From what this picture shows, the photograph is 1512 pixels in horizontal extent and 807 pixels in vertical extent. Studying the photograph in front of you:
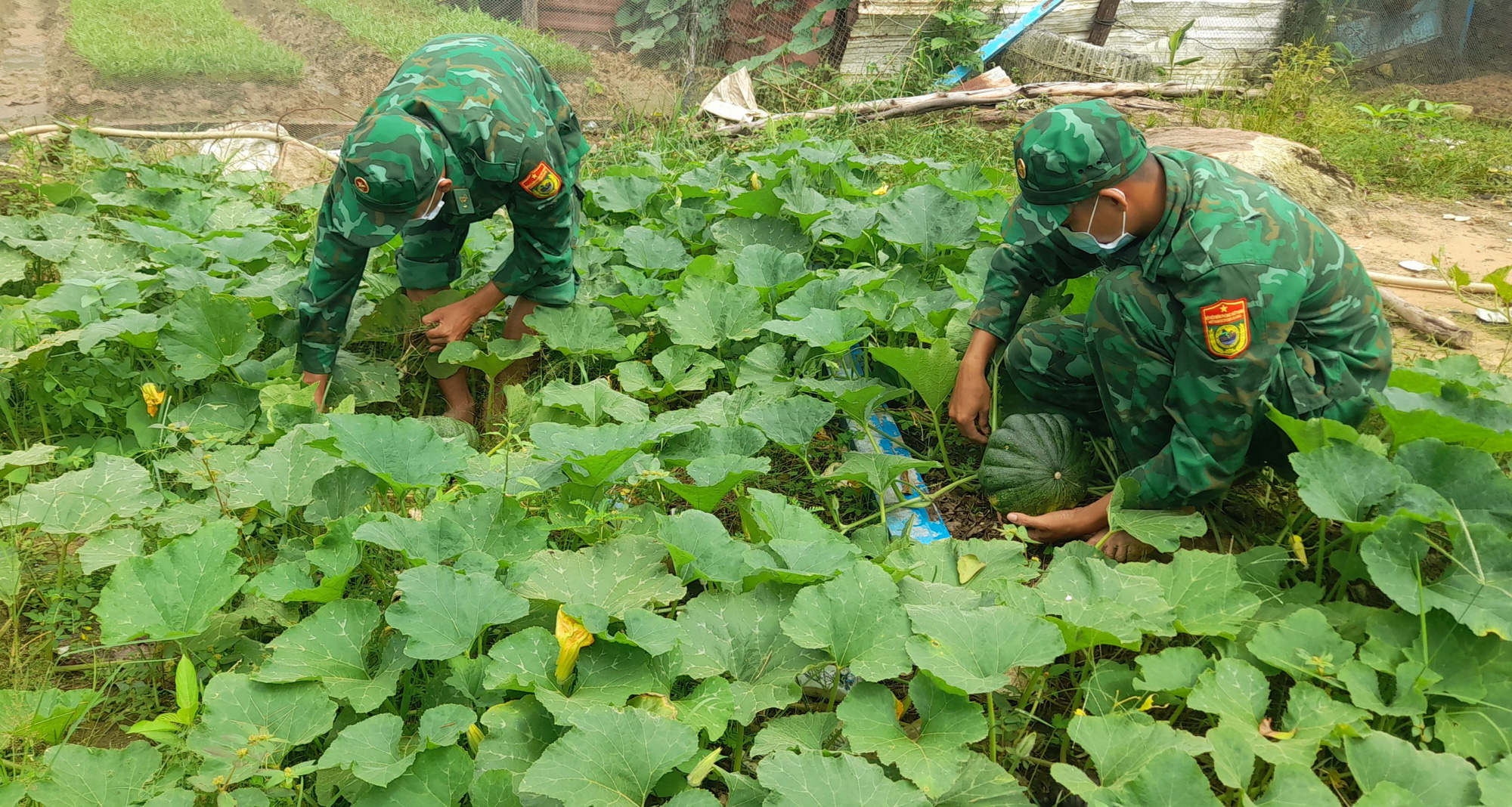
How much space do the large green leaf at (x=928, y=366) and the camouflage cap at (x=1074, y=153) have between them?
574mm

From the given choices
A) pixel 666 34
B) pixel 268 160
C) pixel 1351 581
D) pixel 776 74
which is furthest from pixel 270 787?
pixel 776 74

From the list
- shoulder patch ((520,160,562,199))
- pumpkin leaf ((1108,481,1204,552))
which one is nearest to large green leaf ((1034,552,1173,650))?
pumpkin leaf ((1108,481,1204,552))

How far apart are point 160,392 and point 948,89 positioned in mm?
4911

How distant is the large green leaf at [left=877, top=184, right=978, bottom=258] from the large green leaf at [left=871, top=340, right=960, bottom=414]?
2.59ft

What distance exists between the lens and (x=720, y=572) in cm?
199

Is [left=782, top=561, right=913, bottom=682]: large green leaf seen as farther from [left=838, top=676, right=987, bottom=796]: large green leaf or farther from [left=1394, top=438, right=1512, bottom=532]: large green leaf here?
[left=1394, top=438, right=1512, bottom=532]: large green leaf

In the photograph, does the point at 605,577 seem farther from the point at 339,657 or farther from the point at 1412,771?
the point at 1412,771

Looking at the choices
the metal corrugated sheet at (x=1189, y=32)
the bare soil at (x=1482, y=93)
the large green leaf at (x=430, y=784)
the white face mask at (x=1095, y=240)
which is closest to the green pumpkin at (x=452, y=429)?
the large green leaf at (x=430, y=784)

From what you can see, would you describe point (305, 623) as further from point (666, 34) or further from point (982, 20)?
Result: point (982, 20)

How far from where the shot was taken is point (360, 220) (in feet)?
8.77

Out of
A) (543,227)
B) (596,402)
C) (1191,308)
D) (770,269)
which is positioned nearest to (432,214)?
(543,227)

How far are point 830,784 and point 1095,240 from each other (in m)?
1.48

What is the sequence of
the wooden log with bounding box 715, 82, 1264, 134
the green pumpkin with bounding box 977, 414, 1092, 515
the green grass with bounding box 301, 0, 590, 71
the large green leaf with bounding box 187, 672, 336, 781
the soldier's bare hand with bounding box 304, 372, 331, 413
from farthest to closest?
the wooden log with bounding box 715, 82, 1264, 134 < the green grass with bounding box 301, 0, 590, 71 < the soldier's bare hand with bounding box 304, 372, 331, 413 < the green pumpkin with bounding box 977, 414, 1092, 515 < the large green leaf with bounding box 187, 672, 336, 781

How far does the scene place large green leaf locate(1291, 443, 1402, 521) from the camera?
1.98m
